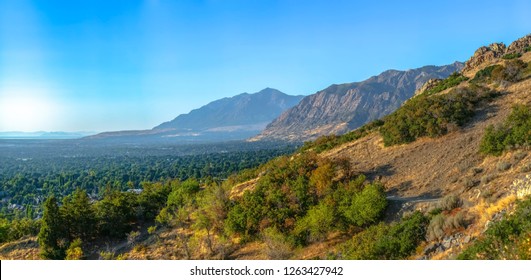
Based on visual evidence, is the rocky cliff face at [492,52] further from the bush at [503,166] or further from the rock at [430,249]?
the rock at [430,249]

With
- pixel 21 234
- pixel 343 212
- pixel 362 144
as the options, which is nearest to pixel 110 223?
pixel 21 234

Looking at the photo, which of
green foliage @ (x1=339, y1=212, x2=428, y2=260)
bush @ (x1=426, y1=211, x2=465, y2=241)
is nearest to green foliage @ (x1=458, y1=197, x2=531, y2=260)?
bush @ (x1=426, y1=211, x2=465, y2=241)

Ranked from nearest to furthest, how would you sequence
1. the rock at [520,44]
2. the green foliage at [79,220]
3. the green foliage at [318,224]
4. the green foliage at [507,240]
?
the green foliage at [507,240] < the green foliage at [318,224] < the green foliage at [79,220] < the rock at [520,44]

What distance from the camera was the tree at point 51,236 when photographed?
77.3ft

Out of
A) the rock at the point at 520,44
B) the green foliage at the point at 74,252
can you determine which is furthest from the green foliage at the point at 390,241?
the rock at the point at 520,44

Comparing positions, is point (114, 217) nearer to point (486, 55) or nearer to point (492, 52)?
point (486, 55)

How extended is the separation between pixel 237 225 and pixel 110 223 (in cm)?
1043

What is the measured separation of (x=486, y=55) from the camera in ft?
149

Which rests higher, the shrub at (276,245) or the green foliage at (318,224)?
the green foliage at (318,224)

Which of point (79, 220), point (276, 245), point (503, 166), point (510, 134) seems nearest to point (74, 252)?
point (79, 220)

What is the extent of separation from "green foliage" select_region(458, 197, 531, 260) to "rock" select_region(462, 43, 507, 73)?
40471 mm

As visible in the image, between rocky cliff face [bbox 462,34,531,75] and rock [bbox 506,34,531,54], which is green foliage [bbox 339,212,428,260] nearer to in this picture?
rocky cliff face [bbox 462,34,531,75]

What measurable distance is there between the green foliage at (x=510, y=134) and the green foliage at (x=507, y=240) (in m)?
10.4

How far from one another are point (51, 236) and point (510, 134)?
26891mm
